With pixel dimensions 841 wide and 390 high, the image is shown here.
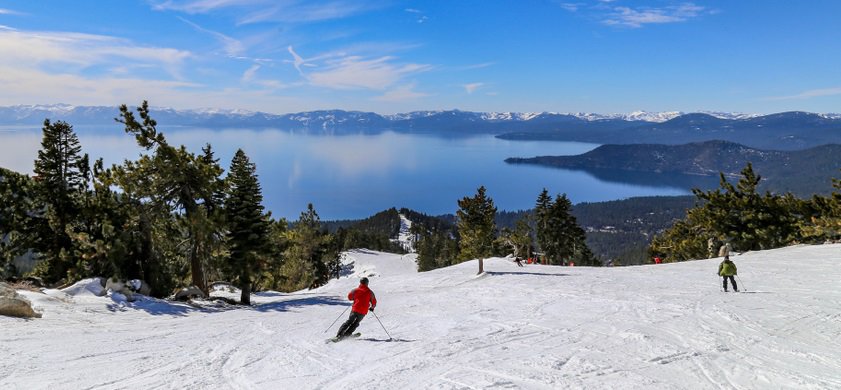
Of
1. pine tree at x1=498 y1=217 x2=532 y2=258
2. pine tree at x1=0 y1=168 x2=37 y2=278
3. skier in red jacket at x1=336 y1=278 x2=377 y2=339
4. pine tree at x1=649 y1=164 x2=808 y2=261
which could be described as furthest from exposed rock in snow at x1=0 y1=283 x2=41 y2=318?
pine tree at x1=649 y1=164 x2=808 y2=261

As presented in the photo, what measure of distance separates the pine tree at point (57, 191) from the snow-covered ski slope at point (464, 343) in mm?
7545

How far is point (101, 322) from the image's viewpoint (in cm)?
1320

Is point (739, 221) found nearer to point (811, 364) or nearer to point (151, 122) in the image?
point (811, 364)

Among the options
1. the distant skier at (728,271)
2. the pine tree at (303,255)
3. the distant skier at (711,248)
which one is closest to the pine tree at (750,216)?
the distant skier at (711,248)

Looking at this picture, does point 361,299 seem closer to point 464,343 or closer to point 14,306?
point 464,343

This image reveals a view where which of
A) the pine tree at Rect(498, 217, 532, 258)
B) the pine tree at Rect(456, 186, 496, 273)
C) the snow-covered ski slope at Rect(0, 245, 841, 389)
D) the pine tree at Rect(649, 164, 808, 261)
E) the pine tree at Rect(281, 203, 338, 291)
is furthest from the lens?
the pine tree at Rect(281, 203, 338, 291)

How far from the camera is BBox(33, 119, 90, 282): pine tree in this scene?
2162 centimetres

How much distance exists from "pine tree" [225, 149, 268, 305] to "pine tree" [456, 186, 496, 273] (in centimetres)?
1133

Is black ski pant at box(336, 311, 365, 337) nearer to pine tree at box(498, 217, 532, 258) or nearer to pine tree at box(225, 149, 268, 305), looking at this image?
pine tree at box(225, 149, 268, 305)

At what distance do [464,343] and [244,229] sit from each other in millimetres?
16044

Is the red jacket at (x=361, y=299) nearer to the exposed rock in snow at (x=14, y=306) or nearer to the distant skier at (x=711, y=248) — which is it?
the exposed rock in snow at (x=14, y=306)

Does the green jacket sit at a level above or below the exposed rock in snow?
above

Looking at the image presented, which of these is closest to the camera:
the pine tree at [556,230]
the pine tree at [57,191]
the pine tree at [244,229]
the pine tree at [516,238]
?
the pine tree at [57,191]

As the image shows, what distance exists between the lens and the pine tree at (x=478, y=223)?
27.8 meters
